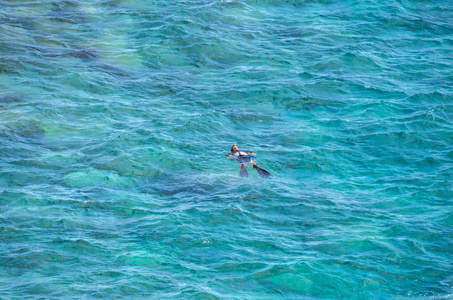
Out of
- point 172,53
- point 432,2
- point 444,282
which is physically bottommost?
point 444,282

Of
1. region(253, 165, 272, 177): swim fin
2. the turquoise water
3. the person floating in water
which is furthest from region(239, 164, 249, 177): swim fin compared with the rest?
region(253, 165, 272, 177): swim fin

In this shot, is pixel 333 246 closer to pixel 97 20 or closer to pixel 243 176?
pixel 243 176

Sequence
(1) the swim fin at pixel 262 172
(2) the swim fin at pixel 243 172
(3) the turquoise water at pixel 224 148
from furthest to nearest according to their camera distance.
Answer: (2) the swim fin at pixel 243 172 → (1) the swim fin at pixel 262 172 → (3) the turquoise water at pixel 224 148

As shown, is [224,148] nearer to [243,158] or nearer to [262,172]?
[243,158]

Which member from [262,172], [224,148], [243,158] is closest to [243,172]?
[243,158]

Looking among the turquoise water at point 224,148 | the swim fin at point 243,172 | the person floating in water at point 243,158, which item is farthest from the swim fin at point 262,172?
the swim fin at point 243,172

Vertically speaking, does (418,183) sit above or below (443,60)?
below

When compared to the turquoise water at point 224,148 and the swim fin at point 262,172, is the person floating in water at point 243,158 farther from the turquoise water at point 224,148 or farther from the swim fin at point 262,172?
the turquoise water at point 224,148

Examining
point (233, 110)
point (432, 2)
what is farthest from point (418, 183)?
point (432, 2)
